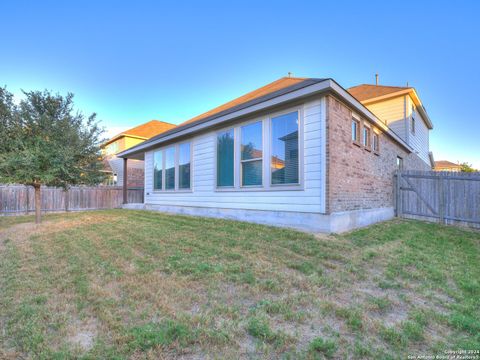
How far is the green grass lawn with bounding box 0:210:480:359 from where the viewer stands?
79.7 inches

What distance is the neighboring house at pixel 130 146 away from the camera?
20109 mm

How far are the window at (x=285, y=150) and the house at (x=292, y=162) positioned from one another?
2 cm

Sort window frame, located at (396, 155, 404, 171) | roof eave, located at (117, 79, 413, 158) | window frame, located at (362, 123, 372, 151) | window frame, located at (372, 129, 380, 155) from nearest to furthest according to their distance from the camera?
roof eave, located at (117, 79, 413, 158), window frame, located at (362, 123, 372, 151), window frame, located at (372, 129, 380, 155), window frame, located at (396, 155, 404, 171)

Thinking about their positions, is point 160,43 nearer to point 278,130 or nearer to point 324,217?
point 278,130

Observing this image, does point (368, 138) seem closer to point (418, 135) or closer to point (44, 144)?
point (44, 144)

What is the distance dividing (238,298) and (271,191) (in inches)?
162

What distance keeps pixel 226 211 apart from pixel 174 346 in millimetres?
6084

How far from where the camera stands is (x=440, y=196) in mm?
8531

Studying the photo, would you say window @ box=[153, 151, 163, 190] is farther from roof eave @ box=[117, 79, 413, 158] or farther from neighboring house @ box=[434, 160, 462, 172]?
neighboring house @ box=[434, 160, 462, 172]

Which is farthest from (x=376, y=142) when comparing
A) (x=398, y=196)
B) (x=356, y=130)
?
(x=398, y=196)

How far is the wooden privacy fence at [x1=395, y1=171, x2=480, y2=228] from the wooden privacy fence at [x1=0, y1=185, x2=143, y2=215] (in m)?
14.0

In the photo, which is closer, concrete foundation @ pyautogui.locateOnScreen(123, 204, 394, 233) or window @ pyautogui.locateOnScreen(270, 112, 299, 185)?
concrete foundation @ pyautogui.locateOnScreen(123, 204, 394, 233)

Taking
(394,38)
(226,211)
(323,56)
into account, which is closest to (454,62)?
(394,38)

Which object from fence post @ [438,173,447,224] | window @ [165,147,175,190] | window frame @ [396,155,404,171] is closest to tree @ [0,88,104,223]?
window @ [165,147,175,190]
